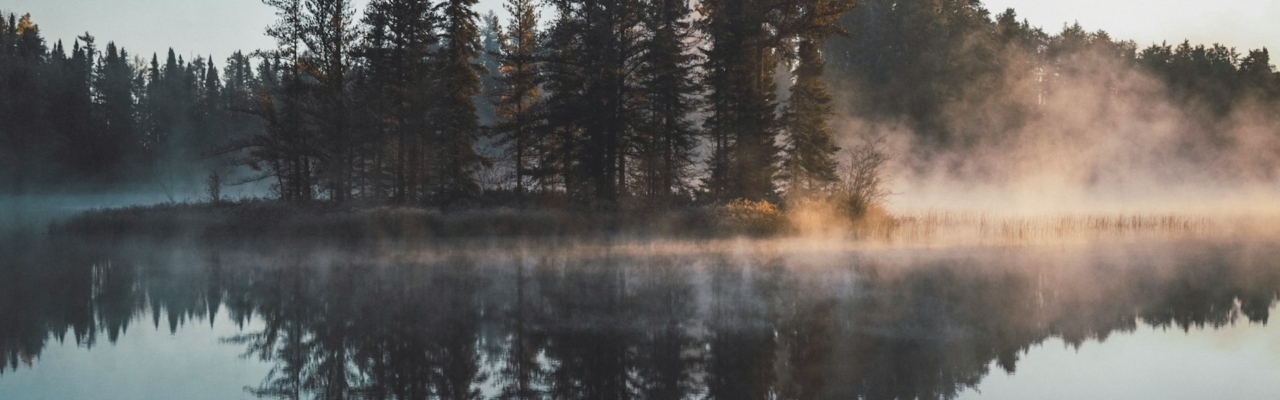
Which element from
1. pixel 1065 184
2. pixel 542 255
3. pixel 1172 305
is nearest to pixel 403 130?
pixel 542 255

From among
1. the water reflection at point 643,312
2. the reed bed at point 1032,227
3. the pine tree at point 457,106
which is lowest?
the water reflection at point 643,312

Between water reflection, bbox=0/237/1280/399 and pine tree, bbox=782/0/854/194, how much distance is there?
14.8m

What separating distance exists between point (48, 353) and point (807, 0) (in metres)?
33.5

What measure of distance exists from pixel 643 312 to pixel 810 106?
2660cm

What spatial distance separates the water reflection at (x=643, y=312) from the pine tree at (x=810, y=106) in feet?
48.5

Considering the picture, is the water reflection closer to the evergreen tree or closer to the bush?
the bush

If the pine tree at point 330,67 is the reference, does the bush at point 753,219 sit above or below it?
below

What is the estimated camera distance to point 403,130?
4181 centimetres

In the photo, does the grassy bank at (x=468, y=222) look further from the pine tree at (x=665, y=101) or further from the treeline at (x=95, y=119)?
the treeline at (x=95, y=119)

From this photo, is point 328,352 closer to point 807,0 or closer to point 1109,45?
point 807,0

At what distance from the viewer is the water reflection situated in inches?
503

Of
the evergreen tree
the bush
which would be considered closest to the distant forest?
the bush

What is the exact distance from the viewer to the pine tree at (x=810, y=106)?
41688 millimetres

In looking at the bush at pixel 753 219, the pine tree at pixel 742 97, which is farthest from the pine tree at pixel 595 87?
the bush at pixel 753 219
